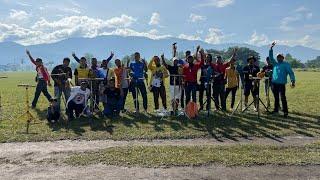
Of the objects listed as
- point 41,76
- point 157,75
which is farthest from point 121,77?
point 41,76

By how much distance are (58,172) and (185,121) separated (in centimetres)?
711

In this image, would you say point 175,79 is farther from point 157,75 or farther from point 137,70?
point 137,70

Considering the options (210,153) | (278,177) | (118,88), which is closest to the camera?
(278,177)

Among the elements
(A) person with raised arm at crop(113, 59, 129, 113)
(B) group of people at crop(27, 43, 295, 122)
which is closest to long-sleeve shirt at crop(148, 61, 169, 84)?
(B) group of people at crop(27, 43, 295, 122)

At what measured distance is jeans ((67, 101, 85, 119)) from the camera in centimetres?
1686

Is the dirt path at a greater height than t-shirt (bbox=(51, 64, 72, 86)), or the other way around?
t-shirt (bbox=(51, 64, 72, 86))

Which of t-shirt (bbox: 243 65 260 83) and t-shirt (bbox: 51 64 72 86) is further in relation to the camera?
t-shirt (bbox: 243 65 260 83)

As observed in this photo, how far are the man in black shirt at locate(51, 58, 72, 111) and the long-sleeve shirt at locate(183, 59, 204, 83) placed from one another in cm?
485

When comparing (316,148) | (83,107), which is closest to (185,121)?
(83,107)

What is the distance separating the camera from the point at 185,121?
16.3 metres

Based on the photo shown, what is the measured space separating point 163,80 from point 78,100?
360 cm

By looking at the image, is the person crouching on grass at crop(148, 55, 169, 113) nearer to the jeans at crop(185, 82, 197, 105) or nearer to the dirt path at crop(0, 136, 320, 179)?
the jeans at crop(185, 82, 197, 105)

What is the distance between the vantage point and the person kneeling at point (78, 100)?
55.4ft

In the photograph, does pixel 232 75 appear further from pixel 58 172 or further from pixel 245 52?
pixel 245 52
